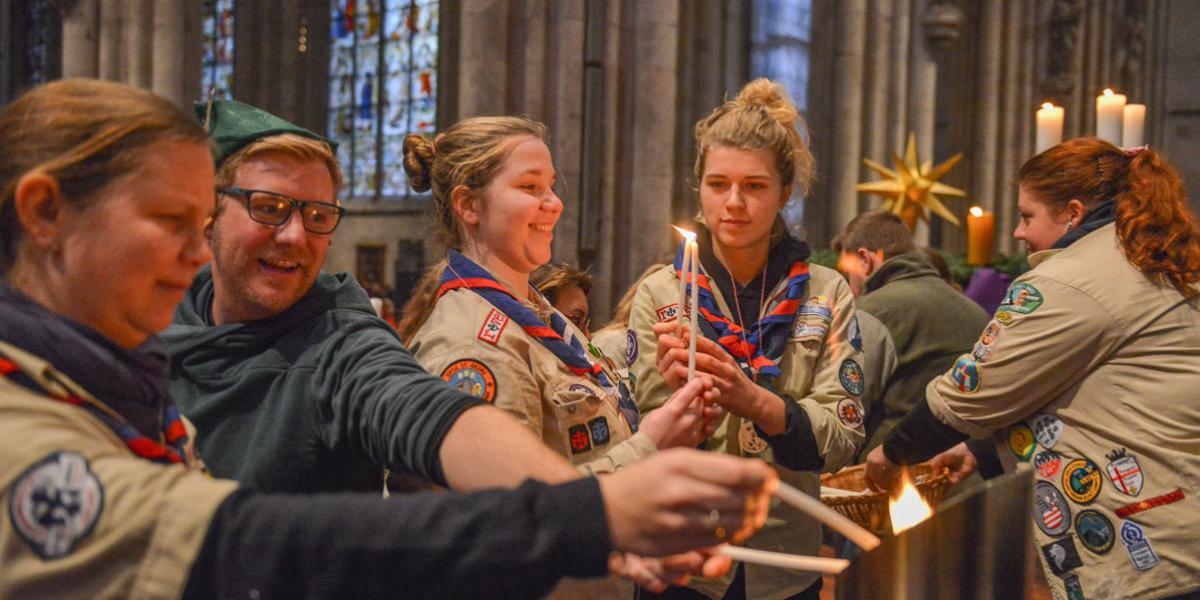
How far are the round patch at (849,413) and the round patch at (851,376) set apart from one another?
31 millimetres

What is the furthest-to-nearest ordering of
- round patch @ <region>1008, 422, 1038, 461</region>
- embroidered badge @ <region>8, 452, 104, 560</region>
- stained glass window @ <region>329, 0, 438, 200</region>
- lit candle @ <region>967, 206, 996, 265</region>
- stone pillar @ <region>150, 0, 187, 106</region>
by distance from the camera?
stained glass window @ <region>329, 0, 438, 200</region> → stone pillar @ <region>150, 0, 187, 106</region> → lit candle @ <region>967, 206, 996, 265</region> → round patch @ <region>1008, 422, 1038, 461</region> → embroidered badge @ <region>8, 452, 104, 560</region>

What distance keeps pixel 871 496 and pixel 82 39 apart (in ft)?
35.4

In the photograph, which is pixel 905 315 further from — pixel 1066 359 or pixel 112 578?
pixel 112 578

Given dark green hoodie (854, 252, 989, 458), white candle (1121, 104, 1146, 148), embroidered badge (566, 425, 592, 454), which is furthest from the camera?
dark green hoodie (854, 252, 989, 458)

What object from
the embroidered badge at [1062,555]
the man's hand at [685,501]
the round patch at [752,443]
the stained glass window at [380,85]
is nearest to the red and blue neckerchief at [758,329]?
the round patch at [752,443]

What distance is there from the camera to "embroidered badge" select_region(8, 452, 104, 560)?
1.00m

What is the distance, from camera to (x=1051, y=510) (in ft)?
8.45

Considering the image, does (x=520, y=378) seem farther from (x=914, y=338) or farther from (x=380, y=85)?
(x=380, y=85)

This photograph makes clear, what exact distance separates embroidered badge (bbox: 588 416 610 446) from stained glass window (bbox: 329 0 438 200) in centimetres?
1635

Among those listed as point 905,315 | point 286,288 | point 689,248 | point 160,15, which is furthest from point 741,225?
point 160,15

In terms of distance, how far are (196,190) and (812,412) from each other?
1.62 metres

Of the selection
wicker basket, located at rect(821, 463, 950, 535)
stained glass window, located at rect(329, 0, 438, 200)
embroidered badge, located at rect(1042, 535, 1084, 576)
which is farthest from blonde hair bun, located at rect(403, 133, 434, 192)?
stained glass window, located at rect(329, 0, 438, 200)

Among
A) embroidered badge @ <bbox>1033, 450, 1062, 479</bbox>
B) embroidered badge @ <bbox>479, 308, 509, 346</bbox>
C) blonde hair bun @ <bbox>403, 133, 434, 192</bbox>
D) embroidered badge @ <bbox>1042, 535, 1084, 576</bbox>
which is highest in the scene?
blonde hair bun @ <bbox>403, 133, 434, 192</bbox>

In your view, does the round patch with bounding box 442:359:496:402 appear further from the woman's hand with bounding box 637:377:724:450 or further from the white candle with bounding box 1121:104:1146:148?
the white candle with bounding box 1121:104:1146:148
